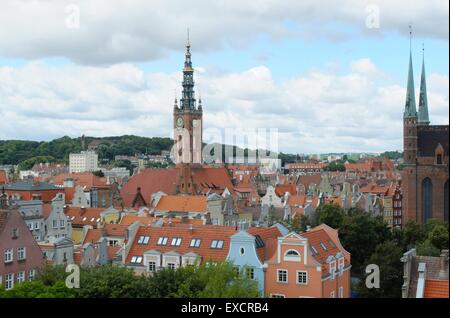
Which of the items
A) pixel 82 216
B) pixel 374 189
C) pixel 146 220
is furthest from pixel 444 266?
pixel 374 189

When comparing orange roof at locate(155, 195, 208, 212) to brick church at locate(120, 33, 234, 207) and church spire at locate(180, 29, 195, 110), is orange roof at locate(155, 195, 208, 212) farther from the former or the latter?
church spire at locate(180, 29, 195, 110)

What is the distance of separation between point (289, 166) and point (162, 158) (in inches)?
1022

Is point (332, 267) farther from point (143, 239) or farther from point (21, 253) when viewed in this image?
point (21, 253)

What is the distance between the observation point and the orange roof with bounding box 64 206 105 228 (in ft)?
117

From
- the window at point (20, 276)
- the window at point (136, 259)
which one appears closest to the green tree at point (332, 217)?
the window at point (136, 259)

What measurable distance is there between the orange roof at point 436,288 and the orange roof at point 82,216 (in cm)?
2356

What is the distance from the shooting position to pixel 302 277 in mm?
19469

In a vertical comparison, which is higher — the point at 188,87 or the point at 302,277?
the point at 188,87

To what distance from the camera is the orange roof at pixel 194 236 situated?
22.5m

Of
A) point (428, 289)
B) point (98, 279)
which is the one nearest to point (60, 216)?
point (98, 279)

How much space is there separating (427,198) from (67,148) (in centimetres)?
7138

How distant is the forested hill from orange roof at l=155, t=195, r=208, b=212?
53.4 m

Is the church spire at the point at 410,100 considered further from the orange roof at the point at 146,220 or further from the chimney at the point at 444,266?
the chimney at the point at 444,266
